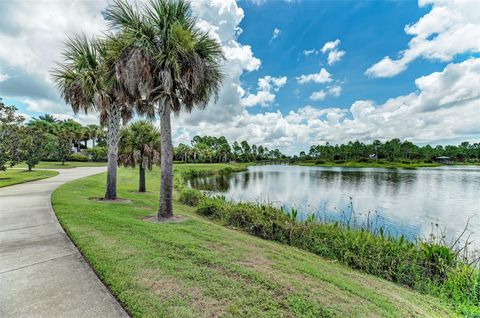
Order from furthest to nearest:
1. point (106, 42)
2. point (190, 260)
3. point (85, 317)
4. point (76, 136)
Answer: point (76, 136) < point (106, 42) < point (190, 260) < point (85, 317)

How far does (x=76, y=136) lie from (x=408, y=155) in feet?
402

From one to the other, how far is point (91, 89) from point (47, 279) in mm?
8699

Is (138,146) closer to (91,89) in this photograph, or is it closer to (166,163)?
(91,89)

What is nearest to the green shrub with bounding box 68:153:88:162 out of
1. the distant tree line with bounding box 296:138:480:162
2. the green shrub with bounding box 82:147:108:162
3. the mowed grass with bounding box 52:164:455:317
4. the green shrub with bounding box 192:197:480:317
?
the green shrub with bounding box 82:147:108:162

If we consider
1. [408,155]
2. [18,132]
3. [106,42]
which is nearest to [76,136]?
[18,132]

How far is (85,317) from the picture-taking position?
8.02 feet

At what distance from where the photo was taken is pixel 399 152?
9194 centimetres

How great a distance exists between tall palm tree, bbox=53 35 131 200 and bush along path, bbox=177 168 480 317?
720cm

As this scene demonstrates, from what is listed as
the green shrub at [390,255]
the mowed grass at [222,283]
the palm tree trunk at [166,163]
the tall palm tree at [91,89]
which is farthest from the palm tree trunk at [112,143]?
the green shrub at [390,255]

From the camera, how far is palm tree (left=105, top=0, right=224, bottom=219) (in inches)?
272

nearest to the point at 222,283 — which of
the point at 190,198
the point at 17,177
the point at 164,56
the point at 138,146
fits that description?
the point at 164,56

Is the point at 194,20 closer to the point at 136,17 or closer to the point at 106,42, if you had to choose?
the point at 136,17

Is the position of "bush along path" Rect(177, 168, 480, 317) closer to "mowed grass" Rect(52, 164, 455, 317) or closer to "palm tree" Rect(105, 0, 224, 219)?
"mowed grass" Rect(52, 164, 455, 317)

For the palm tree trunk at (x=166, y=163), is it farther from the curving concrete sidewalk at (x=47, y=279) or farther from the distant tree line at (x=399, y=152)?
the distant tree line at (x=399, y=152)
